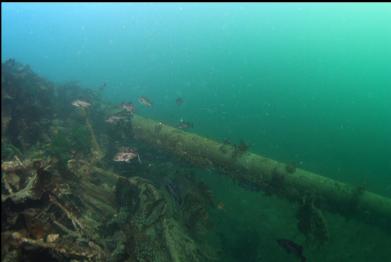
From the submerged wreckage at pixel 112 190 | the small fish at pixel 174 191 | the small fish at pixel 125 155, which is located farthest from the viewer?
the small fish at pixel 125 155

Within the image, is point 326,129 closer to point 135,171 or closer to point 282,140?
point 282,140

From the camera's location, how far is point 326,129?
21516mm

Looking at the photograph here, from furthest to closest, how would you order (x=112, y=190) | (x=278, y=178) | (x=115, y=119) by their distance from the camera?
(x=115, y=119) < (x=278, y=178) < (x=112, y=190)

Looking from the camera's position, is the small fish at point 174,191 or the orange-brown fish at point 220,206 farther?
the orange-brown fish at point 220,206

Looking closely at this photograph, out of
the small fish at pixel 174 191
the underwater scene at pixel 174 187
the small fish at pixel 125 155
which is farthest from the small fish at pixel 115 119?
the small fish at pixel 174 191

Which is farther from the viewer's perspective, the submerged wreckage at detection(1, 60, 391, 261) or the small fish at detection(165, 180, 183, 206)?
the small fish at detection(165, 180, 183, 206)

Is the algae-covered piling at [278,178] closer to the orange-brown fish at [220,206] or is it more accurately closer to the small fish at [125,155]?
the orange-brown fish at [220,206]

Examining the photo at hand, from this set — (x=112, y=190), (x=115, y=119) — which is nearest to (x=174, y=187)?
(x=112, y=190)

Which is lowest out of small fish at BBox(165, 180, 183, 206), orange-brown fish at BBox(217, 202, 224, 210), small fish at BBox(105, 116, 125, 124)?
orange-brown fish at BBox(217, 202, 224, 210)

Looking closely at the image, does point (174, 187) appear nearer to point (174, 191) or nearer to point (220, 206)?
point (174, 191)

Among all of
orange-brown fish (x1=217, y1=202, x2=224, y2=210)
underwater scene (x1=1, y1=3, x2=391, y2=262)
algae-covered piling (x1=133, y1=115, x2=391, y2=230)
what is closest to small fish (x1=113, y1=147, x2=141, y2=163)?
underwater scene (x1=1, y1=3, x2=391, y2=262)

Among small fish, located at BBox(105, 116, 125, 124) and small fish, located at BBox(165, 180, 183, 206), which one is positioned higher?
small fish, located at BBox(105, 116, 125, 124)

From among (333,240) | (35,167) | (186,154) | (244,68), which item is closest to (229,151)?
Answer: (186,154)

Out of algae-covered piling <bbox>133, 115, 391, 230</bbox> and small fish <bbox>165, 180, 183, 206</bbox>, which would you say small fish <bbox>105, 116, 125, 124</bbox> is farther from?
small fish <bbox>165, 180, 183, 206</bbox>
